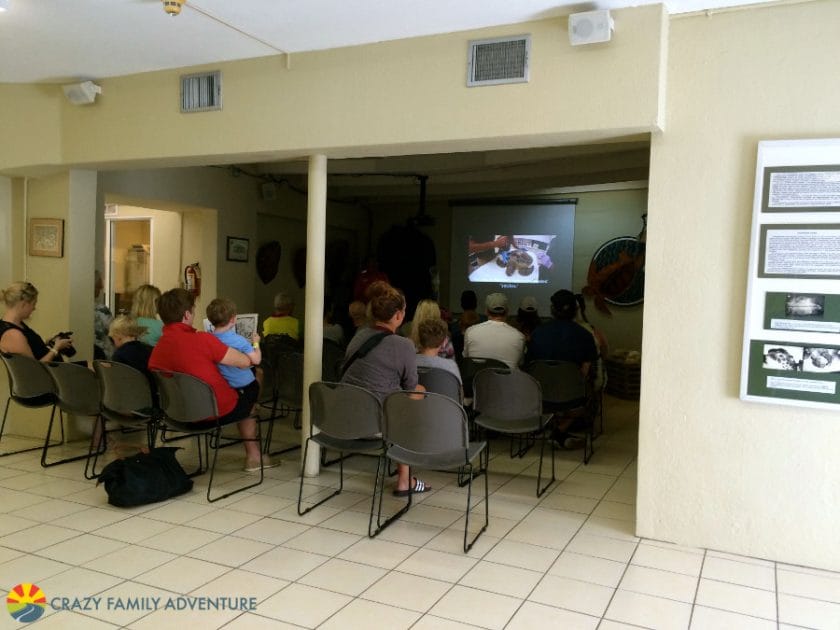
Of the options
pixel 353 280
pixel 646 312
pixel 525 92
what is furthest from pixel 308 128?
pixel 353 280

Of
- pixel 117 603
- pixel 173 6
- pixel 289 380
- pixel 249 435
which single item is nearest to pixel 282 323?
pixel 289 380

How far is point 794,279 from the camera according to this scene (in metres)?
3.11

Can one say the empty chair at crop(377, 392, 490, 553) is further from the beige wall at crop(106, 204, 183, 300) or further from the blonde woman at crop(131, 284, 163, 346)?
the beige wall at crop(106, 204, 183, 300)

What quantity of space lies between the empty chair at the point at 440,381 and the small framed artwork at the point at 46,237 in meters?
3.15

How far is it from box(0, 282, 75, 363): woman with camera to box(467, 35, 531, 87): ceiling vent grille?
337 centimetres

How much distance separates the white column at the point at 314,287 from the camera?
4340 millimetres

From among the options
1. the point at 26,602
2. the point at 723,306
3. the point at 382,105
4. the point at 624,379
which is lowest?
the point at 26,602

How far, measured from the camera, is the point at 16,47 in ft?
13.7

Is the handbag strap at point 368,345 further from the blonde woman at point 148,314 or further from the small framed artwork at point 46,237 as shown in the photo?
the small framed artwork at point 46,237

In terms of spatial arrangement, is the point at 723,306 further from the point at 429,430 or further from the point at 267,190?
the point at 267,190

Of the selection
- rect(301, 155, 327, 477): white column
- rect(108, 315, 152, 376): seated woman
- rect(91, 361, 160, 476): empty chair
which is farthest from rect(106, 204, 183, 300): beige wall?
rect(301, 155, 327, 477): white column

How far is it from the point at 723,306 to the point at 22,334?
450 centimetres

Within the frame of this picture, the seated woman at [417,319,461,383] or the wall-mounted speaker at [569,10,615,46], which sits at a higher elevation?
the wall-mounted speaker at [569,10,615,46]

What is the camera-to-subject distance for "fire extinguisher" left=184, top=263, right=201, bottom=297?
7.59 meters
